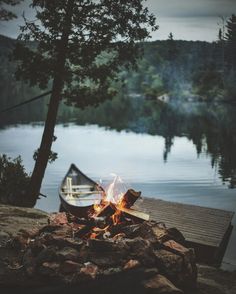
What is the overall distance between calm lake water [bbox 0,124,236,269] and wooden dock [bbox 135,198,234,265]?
4.73 ft

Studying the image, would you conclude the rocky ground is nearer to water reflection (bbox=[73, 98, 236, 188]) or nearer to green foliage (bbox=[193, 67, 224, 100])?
water reflection (bbox=[73, 98, 236, 188])

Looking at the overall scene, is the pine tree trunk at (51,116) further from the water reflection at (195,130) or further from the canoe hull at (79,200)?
the water reflection at (195,130)

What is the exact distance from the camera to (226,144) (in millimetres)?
55438

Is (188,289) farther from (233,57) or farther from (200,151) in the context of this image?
(233,57)

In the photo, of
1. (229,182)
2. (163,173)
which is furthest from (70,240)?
(163,173)

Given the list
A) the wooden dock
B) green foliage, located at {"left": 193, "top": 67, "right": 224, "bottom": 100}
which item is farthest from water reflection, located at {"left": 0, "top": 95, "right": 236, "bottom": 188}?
green foliage, located at {"left": 193, "top": 67, "right": 224, "bottom": 100}

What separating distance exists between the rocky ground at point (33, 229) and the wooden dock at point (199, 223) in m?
0.70

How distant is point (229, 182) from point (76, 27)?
813 inches

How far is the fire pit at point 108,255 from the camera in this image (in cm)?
832

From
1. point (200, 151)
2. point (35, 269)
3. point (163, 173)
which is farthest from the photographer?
point (200, 151)

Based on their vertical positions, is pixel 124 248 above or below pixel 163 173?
above

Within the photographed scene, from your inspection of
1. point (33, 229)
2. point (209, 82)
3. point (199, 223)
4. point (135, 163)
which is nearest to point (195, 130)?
point (135, 163)

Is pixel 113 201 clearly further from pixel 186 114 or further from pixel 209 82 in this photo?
pixel 209 82

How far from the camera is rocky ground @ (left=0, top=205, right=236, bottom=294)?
10.1 meters
